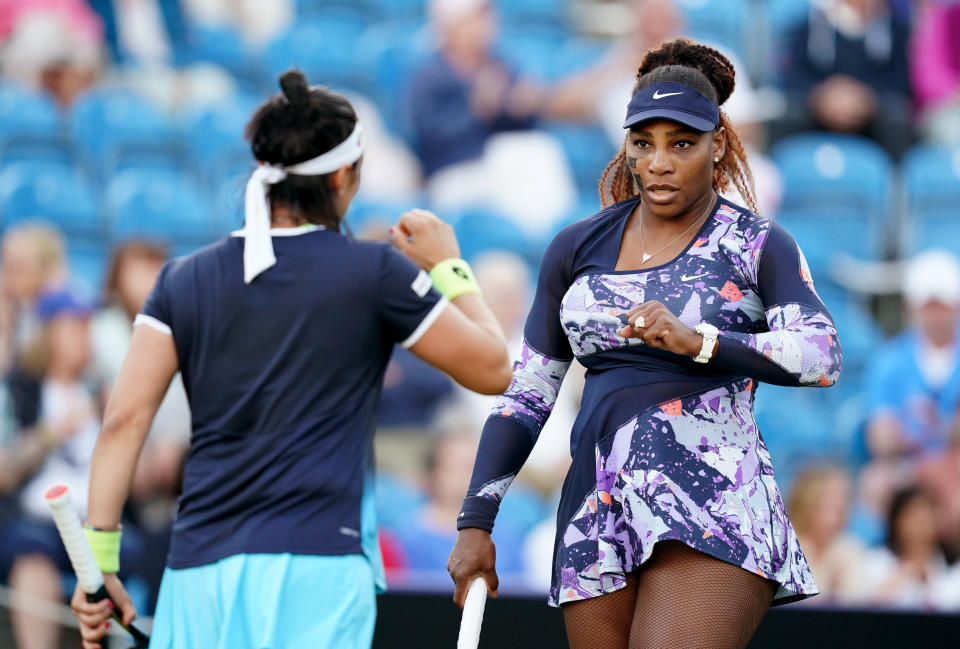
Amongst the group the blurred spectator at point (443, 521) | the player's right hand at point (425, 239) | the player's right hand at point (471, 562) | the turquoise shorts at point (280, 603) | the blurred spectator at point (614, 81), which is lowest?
the blurred spectator at point (443, 521)

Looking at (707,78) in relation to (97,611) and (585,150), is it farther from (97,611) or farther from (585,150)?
(585,150)

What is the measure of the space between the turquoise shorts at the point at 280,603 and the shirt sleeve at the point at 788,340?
0.93 meters

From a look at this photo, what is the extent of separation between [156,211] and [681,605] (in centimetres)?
559

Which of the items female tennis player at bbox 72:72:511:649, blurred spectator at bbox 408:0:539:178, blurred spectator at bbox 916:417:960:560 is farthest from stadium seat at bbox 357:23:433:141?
Answer: female tennis player at bbox 72:72:511:649

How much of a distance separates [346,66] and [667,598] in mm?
7137

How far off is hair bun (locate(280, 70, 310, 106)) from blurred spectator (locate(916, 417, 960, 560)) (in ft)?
12.6

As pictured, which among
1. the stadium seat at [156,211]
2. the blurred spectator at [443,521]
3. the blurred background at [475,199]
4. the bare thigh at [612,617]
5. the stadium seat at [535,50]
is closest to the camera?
the bare thigh at [612,617]

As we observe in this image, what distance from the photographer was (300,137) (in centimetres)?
294

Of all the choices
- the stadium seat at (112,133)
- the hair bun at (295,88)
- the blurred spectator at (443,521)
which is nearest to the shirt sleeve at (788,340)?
the hair bun at (295,88)

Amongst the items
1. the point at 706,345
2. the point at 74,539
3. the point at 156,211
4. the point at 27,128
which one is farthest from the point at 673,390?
the point at 27,128

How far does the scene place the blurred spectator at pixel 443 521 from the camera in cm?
548

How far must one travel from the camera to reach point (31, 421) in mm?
5812

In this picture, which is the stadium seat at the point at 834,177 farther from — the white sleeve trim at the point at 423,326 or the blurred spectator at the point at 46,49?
the white sleeve trim at the point at 423,326

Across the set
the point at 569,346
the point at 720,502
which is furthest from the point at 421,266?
the point at 720,502
